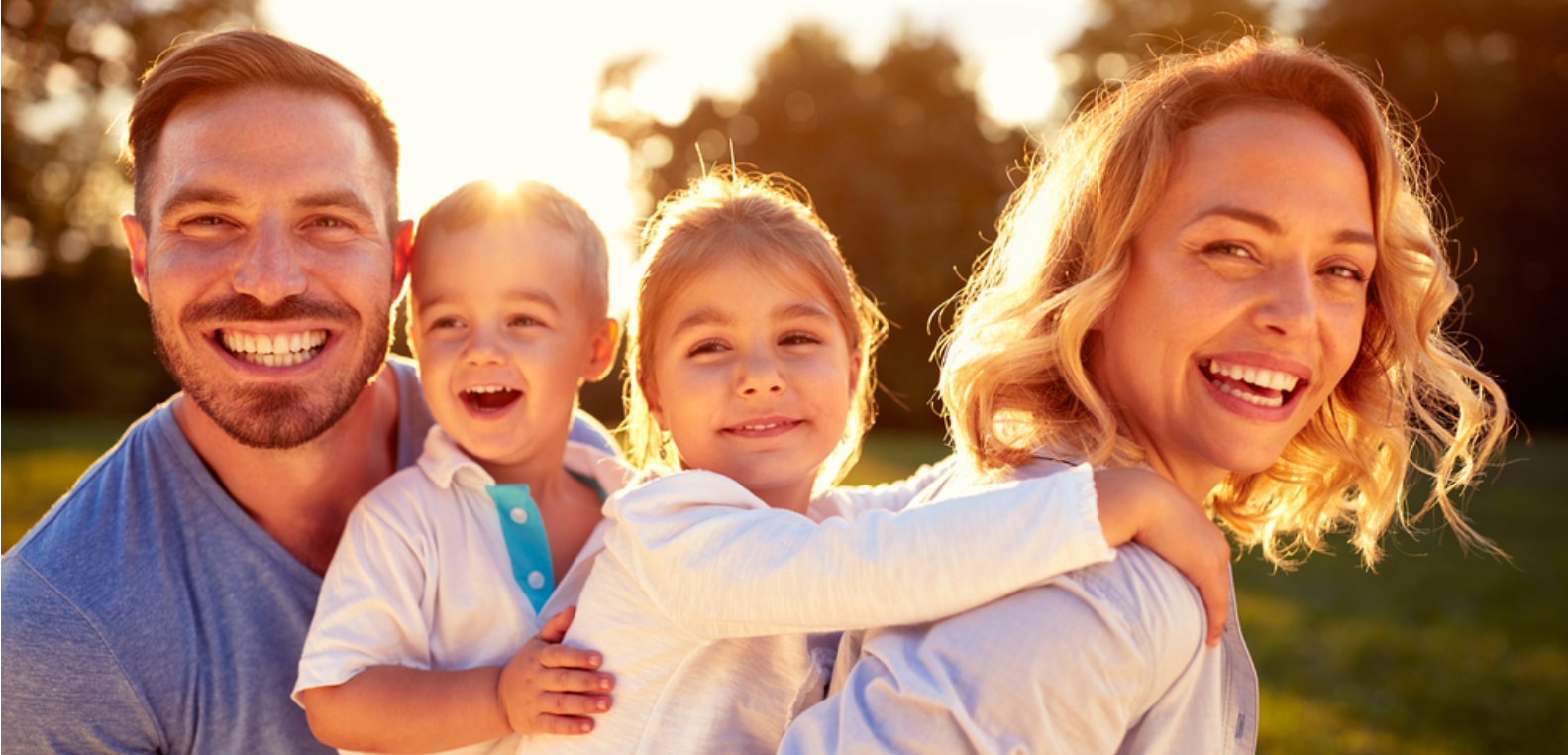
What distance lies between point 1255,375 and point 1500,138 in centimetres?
2768

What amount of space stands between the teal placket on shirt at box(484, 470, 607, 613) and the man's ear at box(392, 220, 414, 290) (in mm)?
809

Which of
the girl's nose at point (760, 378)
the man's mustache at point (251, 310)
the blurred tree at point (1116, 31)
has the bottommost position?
the girl's nose at point (760, 378)

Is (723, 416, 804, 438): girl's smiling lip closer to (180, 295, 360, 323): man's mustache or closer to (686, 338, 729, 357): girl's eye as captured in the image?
(686, 338, 729, 357): girl's eye

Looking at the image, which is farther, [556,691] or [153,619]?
[153,619]

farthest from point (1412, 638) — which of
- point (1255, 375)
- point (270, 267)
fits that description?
point (270, 267)

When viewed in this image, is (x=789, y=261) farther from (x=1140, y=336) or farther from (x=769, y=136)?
(x=769, y=136)

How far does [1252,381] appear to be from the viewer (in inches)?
83.4

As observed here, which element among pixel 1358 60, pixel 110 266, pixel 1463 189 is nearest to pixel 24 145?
pixel 110 266

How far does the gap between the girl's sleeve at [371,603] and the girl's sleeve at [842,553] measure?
0.71 m

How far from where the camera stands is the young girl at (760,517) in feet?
5.82

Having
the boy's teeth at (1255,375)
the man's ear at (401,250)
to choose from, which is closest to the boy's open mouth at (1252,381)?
the boy's teeth at (1255,375)

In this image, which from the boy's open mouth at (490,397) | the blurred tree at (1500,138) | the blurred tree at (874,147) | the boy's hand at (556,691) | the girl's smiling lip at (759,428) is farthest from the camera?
the blurred tree at (874,147)

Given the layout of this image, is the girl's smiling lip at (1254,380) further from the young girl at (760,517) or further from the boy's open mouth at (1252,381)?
Answer: the young girl at (760,517)

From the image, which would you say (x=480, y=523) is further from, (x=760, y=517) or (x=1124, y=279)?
(x=1124, y=279)
